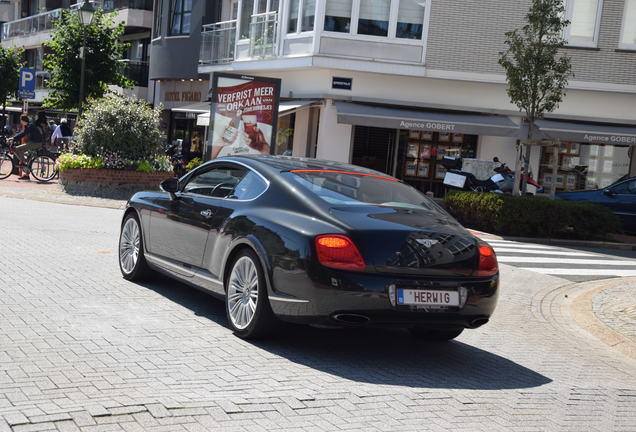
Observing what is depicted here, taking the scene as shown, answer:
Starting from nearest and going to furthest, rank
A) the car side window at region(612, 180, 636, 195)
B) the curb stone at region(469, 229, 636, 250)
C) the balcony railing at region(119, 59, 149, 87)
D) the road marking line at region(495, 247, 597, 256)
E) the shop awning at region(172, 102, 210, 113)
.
→ the road marking line at region(495, 247, 597, 256) < the curb stone at region(469, 229, 636, 250) < the car side window at region(612, 180, 636, 195) < the shop awning at region(172, 102, 210, 113) < the balcony railing at region(119, 59, 149, 87)

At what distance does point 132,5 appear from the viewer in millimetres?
42656

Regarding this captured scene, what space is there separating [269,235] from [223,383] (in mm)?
1429

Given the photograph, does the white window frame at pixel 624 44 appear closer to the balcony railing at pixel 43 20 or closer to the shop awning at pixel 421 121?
the shop awning at pixel 421 121

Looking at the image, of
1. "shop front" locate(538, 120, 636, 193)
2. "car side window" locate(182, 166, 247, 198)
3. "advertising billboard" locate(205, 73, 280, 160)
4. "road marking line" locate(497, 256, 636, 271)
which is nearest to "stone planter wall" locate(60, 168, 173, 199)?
"advertising billboard" locate(205, 73, 280, 160)

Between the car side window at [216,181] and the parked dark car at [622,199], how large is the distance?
14.4m

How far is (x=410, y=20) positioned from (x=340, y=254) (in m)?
21.2

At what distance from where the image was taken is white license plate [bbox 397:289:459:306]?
5.92m

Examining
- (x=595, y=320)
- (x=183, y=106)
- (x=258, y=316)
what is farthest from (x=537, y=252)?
(x=183, y=106)

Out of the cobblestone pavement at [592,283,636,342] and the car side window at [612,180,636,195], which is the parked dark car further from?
the cobblestone pavement at [592,283,636,342]

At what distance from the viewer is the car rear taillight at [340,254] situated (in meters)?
5.84

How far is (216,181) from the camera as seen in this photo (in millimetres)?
7500

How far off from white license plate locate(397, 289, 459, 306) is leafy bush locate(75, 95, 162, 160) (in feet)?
49.2

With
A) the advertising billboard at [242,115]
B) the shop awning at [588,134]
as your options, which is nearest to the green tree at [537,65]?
the advertising billboard at [242,115]

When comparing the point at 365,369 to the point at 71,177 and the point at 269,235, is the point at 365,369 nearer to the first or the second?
the point at 269,235
